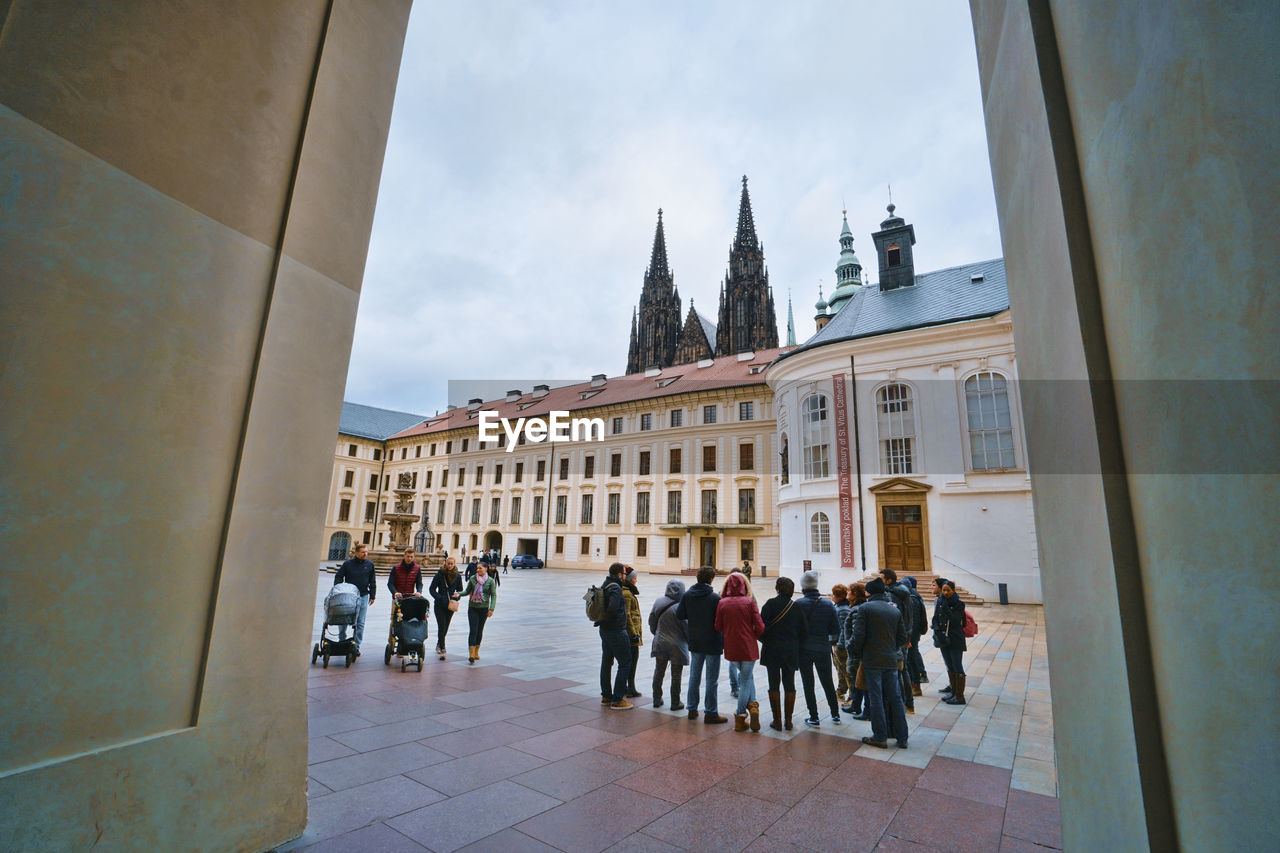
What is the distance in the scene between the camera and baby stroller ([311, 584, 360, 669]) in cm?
805

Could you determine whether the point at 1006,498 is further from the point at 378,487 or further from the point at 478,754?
the point at 378,487

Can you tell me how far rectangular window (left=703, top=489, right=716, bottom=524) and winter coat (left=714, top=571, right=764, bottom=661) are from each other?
3078 centimetres

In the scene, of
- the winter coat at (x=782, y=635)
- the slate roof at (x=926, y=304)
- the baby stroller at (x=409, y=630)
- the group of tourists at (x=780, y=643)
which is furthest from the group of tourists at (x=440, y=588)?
the slate roof at (x=926, y=304)

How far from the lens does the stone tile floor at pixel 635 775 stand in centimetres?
343

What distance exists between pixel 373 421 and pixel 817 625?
59.8 meters

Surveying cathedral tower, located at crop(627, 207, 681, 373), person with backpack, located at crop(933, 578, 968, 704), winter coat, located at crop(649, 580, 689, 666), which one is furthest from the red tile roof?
winter coat, located at crop(649, 580, 689, 666)

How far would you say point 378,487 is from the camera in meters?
54.2

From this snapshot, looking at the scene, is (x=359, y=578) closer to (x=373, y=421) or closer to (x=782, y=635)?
(x=782, y=635)

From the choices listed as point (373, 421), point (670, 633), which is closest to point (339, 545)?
point (373, 421)

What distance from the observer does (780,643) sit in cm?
588

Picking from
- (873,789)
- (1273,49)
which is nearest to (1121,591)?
(1273,49)

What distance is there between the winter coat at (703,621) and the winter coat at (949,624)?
2.91 meters

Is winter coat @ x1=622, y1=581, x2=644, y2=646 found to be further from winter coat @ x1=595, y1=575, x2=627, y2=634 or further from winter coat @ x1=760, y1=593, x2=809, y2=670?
winter coat @ x1=760, y1=593, x2=809, y2=670

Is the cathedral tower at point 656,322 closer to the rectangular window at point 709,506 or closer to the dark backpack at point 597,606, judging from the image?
the rectangular window at point 709,506
